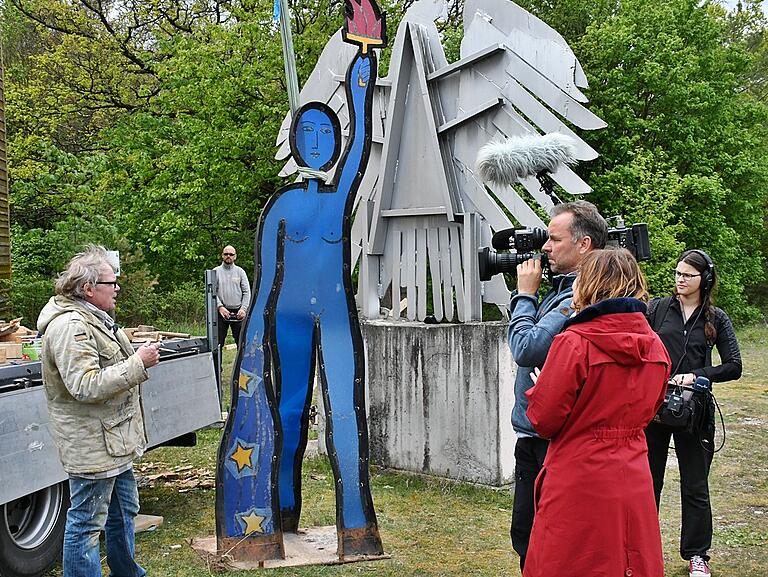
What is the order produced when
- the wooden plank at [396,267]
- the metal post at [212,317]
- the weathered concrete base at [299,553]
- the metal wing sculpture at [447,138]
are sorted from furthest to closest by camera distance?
the wooden plank at [396,267]
the metal post at [212,317]
the metal wing sculpture at [447,138]
the weathered concrete base at [299,553]

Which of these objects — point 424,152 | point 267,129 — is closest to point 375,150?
point 424,152

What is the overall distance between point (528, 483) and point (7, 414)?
254 centimetres

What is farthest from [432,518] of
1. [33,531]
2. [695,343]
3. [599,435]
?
[599,435]

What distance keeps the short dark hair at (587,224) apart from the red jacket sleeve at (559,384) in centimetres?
71

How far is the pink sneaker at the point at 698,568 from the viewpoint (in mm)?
4961

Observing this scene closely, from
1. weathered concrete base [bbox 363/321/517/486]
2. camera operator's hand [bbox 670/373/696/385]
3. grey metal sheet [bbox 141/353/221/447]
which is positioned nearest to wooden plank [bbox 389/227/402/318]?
weathered concrete base [bbox 363/321/517/486]

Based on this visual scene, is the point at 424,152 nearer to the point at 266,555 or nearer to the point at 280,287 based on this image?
the point at 280,287

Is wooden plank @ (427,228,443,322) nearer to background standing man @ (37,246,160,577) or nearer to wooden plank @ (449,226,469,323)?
wooden plank @ (449,226,469,323)

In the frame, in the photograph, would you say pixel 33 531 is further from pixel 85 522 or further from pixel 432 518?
pixel 432 518

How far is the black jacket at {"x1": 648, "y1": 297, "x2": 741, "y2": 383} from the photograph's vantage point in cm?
502

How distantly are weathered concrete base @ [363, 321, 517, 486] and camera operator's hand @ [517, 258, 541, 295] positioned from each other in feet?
10.0

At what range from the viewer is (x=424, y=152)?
7.36 m

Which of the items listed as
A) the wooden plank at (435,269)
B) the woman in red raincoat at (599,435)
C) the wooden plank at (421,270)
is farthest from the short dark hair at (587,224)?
the wooden plank at (421,270)

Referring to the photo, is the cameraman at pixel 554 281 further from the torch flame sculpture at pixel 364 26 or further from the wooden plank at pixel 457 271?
the wooden plank at pixel 457 271
